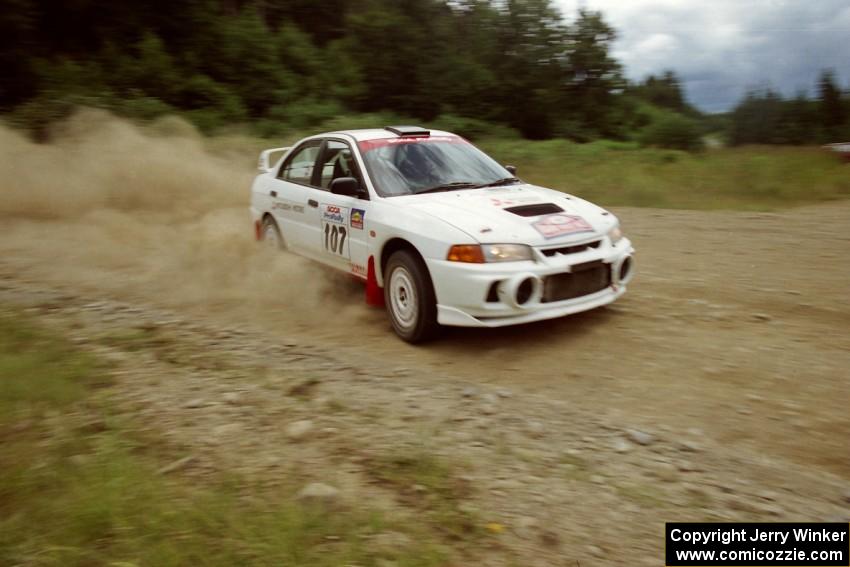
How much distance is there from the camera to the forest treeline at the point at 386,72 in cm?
1901

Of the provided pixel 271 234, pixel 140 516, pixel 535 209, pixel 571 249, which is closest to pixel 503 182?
pixel 535 209

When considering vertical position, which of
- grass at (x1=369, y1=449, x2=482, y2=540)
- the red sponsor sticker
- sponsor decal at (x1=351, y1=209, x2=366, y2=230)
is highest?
the red sponsor sticker

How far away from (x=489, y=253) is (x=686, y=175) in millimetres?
9973

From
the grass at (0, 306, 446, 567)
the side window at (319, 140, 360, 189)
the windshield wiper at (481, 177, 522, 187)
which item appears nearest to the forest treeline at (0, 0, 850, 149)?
the side window at (319, 140, 360, 189)

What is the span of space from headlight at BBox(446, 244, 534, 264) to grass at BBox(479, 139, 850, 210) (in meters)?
7.64

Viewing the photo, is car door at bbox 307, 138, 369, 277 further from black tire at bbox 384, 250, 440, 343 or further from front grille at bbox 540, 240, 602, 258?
front grille at bbox 540, 240, 602, 258

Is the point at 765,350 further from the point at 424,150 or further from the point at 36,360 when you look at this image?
the point at 36,360

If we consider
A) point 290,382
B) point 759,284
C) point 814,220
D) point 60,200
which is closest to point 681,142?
point 814,220

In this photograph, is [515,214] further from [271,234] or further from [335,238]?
[271,234]

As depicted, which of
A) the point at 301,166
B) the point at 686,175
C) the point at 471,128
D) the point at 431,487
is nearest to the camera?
the point at 431,487

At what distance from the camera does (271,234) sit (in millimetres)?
8086

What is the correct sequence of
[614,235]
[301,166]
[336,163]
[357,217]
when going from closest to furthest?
[614,235] → [357,217] → [336,163] → [301,166]

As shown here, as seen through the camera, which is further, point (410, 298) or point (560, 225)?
point (410, 298)

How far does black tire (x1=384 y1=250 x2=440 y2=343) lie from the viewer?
5.49 meters
